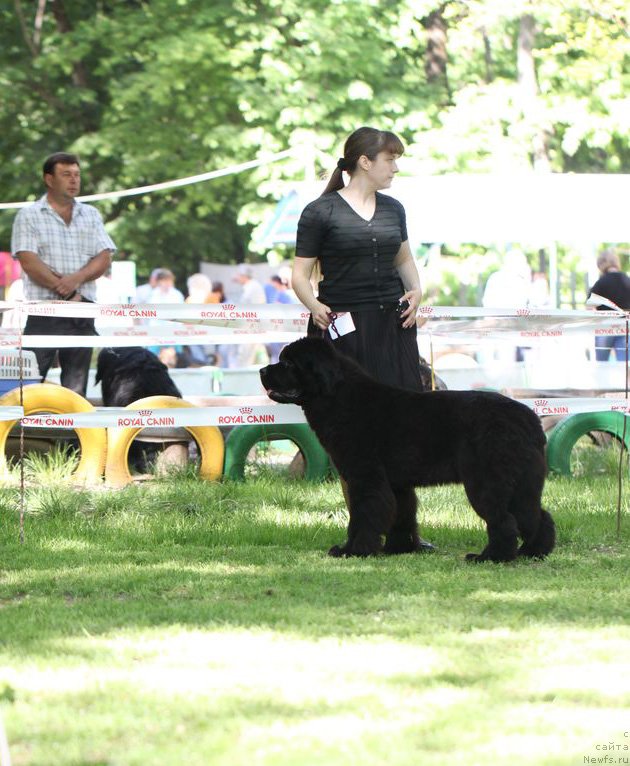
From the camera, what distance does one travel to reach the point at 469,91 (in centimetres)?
2123

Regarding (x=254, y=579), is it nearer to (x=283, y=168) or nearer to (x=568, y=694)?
(x=568, y=694)

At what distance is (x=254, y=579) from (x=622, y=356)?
10903 mm

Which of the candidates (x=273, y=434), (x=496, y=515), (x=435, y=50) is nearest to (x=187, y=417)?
(x=273, y=434)

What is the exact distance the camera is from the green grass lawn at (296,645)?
328 centimetres

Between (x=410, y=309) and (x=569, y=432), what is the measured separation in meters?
3.06

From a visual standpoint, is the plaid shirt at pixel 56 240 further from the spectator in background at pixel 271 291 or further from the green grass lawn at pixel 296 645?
the spectator in background at pixel 271 291

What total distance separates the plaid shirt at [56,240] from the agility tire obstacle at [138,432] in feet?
3.53

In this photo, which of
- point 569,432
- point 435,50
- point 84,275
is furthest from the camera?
point 435,50

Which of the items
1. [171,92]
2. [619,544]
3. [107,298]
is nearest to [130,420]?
[619,544]

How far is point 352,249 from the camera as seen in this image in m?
6.24

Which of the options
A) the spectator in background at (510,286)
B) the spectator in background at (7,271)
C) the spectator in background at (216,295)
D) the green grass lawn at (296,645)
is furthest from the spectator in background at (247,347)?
the green grass lawn at (296,645)

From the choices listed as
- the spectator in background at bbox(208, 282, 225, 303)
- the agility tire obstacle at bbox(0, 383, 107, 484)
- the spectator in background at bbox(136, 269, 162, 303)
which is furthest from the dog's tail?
the spectator in background at bbox(208, 282, 225, 303)

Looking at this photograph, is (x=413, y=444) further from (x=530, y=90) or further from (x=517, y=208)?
(x=530, y=90)

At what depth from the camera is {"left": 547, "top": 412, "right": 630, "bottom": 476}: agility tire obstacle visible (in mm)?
8977
